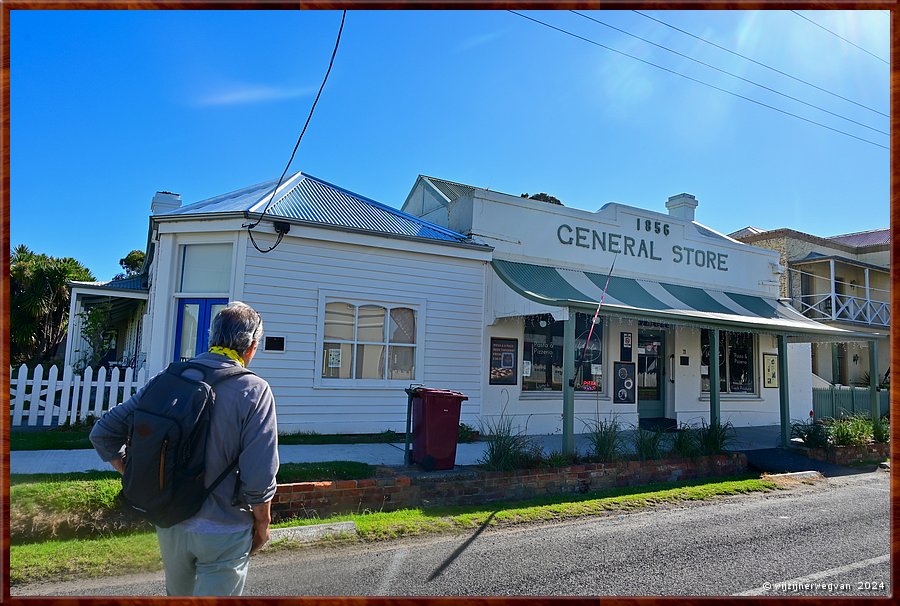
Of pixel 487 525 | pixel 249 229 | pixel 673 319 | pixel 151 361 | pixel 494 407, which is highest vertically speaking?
pixel 249 229

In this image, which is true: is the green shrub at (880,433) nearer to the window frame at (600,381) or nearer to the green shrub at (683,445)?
the green shrub at (683,445)

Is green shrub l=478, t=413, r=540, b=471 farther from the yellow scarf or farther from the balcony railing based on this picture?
the balcony railing

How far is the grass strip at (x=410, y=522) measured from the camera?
4.50 metres

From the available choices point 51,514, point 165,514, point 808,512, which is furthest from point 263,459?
point 808,512

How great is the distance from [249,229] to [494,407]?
18.5 feet

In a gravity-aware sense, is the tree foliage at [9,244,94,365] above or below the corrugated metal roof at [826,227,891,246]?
below

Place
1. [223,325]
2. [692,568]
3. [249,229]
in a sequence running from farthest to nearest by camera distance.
A: [249,229] → [692,568] → [223,325]

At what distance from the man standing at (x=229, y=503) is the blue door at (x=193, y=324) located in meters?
7.70

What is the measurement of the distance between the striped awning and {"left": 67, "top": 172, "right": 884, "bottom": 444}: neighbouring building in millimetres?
60

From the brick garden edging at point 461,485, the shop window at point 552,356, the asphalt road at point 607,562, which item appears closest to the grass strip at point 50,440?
the brick garden edging at point 461,485

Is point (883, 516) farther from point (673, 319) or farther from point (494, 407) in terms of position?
point (494, 407)

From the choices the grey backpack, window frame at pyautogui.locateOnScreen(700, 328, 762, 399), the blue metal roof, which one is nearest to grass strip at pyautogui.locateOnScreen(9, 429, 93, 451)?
the blue metal roof

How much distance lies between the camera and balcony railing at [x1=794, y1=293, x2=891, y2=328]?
70.9 ft

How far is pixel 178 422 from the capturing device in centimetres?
233
